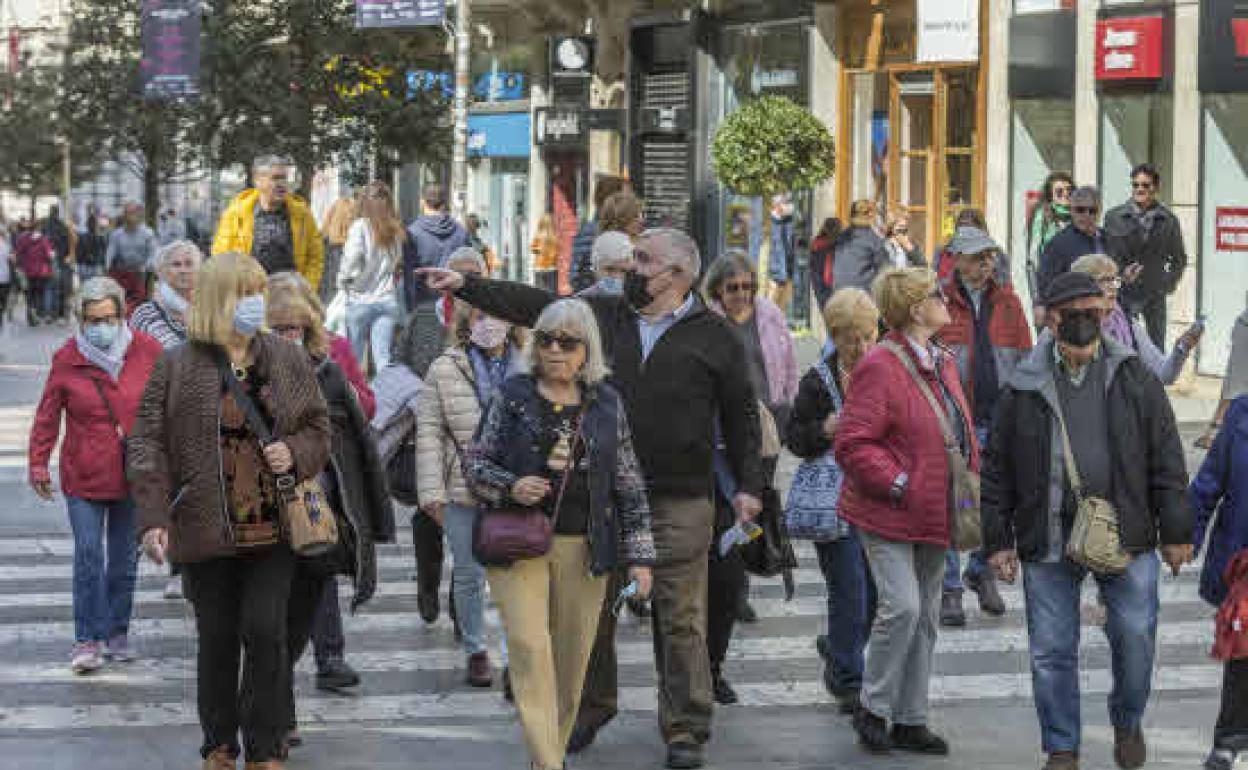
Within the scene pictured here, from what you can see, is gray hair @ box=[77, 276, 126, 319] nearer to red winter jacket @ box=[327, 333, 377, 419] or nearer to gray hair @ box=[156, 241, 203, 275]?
gray hair @ box=[156, 241, 203, 275]

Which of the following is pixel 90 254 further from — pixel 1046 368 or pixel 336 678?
pixel 1046 368

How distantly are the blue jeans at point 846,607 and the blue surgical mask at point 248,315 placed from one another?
108 inches

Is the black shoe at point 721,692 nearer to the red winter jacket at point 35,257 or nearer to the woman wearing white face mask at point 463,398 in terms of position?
the woman wearing white face mask at point 463,398

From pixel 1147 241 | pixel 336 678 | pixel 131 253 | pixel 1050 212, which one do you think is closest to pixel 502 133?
pixel 131 253

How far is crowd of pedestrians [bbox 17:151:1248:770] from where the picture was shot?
7.78 metres

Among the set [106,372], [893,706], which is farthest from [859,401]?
[106,372]

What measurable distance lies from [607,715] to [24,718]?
231 centimetres

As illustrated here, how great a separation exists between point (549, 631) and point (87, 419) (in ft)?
10.1

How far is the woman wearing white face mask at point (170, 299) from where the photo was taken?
10.5 metres

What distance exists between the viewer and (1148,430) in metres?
7.92

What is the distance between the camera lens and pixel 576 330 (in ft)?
25.2

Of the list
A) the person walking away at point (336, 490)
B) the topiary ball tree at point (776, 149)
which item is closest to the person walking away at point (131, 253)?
the topiary ball tree at point (776, 149)

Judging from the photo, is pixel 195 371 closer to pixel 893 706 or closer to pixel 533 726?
pixel 533 726

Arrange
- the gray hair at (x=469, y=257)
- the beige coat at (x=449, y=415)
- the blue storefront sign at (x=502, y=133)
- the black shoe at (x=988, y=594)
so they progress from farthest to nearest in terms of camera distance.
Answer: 1. the blue storefront sign at (x=502, y=133)
2. the black shoe at (x=988, y=594)
3. the gray hair at (x=469, y=257)
4. the beige coat at (x=449, y=415)
